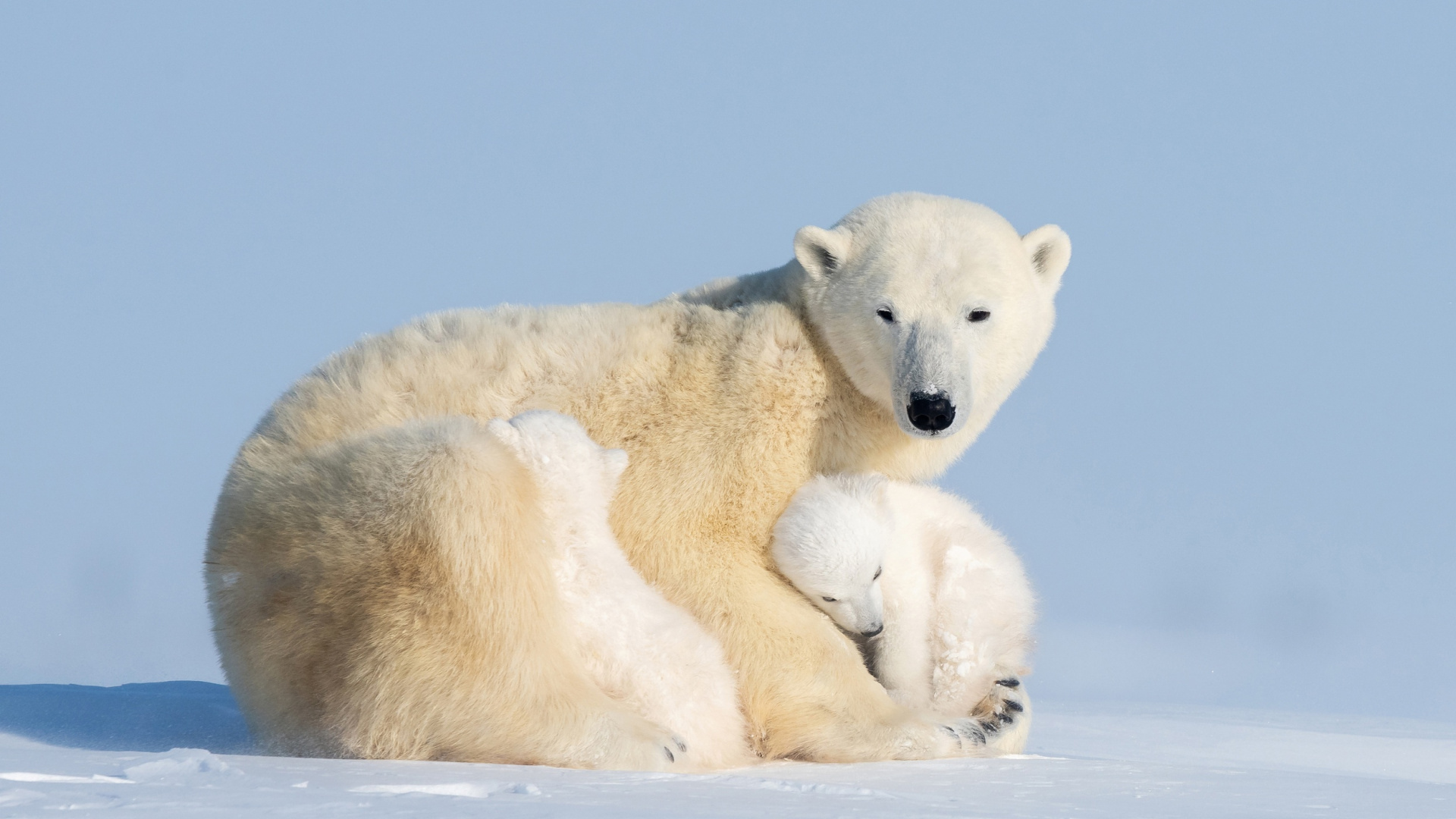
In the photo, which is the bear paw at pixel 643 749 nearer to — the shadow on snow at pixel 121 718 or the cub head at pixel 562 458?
the cub head at pixel 562 458

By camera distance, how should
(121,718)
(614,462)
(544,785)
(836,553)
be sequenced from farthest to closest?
(121,718)
(836,553)
(614,462)
(544,785)

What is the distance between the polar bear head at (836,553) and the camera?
4.15 meters

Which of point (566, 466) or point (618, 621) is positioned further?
point (566, 466)

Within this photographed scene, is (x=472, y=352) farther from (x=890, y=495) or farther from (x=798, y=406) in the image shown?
(x=890, y=495)

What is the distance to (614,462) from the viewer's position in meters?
3.97

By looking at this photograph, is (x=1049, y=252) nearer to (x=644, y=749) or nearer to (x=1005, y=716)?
(x=1005, y=716)

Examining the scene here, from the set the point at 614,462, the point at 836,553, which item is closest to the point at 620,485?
the point at 614,462

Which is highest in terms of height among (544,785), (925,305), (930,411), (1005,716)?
(925,305)

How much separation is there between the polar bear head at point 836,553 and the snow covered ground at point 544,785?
0.54 meters

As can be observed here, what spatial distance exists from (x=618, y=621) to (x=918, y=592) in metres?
1.14

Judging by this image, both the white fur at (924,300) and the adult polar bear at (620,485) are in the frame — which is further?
the white fur at (924,300)

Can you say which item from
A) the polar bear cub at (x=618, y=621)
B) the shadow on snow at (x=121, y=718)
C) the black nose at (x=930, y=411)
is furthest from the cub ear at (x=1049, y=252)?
the shadow on snow at (x=121, y=718)

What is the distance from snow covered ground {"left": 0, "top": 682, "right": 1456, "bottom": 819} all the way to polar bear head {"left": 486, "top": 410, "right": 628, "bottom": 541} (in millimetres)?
763

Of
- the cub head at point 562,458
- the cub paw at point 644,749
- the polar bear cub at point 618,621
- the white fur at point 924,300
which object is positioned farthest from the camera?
the white fur at point 924,300
